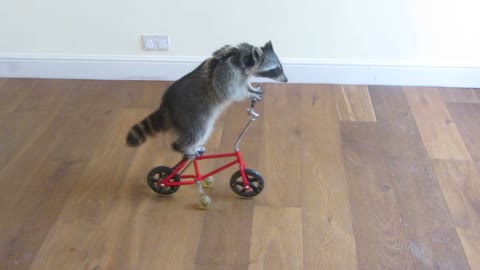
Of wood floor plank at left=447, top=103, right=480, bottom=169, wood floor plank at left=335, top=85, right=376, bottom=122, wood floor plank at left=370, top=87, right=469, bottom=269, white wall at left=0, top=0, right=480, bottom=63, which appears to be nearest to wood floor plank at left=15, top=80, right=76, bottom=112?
white wall at left=0, top=0, right=480, bottom=63

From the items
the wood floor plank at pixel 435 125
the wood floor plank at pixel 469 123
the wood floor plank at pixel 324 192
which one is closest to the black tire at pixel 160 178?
the wood floor plank at pixel 324 192

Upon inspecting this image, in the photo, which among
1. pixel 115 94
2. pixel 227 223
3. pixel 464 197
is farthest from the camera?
pixel 115 94

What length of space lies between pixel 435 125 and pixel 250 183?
45.9 inches

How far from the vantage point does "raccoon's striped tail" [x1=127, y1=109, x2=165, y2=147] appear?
1803 mm

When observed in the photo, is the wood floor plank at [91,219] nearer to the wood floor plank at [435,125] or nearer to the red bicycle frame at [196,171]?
the red bicycle frame at [196,171]

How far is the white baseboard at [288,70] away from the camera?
9.09 ft

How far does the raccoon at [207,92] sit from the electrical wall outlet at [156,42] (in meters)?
1.06

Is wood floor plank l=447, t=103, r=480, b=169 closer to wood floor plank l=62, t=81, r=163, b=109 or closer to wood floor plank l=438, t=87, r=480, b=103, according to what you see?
wood floor plank l=438, t=87, r=480, b=103

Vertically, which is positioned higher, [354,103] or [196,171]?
[196,171]

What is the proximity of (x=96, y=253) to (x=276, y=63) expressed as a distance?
39.2 inches

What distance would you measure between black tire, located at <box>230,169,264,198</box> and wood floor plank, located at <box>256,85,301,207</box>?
0.05m

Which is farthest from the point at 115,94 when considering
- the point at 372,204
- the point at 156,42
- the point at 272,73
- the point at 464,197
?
the point at 464,197

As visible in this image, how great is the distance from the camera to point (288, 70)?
2.82m

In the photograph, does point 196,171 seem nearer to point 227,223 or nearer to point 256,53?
point 227,223
